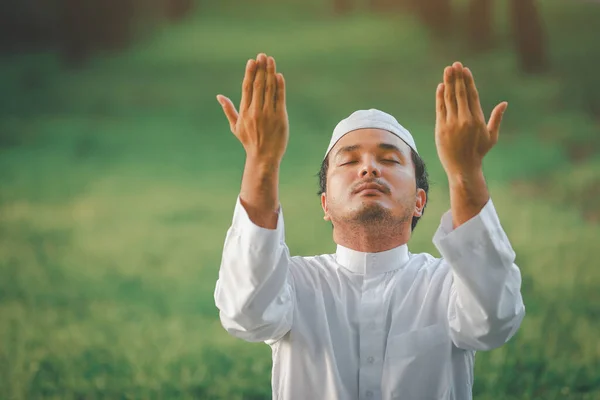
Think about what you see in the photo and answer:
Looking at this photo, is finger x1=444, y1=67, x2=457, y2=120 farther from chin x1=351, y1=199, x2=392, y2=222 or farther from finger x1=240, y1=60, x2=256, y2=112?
finger x1=240, y1=60, x2=256, y2=112

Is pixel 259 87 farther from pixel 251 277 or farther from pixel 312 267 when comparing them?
pixel 312 267

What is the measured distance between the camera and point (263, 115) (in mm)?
2123

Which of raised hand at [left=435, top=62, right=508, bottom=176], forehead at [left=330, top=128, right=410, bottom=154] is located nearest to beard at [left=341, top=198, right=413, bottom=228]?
forehead at [left=330, top=128, right=410, bottom=154]

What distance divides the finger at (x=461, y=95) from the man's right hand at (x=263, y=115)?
0.45 meters

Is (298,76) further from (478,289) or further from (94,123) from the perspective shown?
(478,289)

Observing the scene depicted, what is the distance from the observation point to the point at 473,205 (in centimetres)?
208

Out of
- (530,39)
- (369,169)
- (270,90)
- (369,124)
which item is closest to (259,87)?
(270,90)

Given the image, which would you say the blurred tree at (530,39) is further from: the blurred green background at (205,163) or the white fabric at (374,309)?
the white fabric at (374,309)

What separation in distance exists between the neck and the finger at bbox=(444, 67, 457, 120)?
1.59 ft

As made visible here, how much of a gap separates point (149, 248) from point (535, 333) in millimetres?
2032

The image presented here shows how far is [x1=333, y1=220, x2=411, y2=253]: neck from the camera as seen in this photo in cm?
246

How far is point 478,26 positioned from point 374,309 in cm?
256

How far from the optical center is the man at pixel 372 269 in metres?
2.08

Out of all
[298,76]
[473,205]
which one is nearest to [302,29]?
[298,76]
